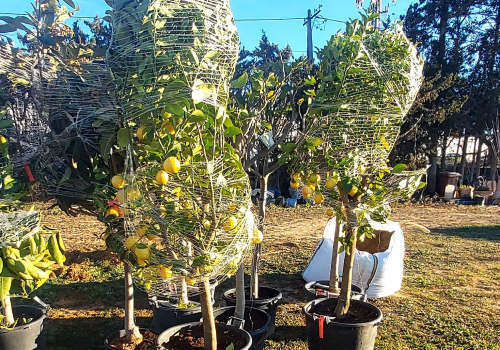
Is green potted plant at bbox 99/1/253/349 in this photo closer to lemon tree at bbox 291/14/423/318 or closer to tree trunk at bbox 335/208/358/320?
lemon tree at bbox 291/14/423/318

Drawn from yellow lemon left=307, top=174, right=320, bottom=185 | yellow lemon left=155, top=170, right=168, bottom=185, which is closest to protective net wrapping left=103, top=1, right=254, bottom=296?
yellow lemon left=155, top=170, right=168, bottom=185

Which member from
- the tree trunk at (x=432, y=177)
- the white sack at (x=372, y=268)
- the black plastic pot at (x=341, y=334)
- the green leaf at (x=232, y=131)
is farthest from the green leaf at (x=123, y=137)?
the tree trunk at (x=432, y=177)

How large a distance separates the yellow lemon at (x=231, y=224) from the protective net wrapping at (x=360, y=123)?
3.06 feet

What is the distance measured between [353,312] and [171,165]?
2004 mm

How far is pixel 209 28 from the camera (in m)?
1.50

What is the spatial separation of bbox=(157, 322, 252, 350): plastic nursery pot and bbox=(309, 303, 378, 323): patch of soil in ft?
2.71

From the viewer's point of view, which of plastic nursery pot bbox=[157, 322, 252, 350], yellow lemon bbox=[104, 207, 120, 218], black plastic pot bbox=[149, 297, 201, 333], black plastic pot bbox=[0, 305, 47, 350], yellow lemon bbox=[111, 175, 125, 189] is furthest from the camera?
black plastic pot bbox=[149, 297, 201, 333]

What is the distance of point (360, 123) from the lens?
8.24ft

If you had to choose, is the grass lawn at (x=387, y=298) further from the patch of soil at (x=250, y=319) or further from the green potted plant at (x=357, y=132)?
the green potted plant at (x=357, y=132)

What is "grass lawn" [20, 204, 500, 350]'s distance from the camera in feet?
9.87

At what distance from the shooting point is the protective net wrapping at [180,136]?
1.46m

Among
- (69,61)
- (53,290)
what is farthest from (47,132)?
(53,290)

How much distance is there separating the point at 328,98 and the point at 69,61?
4.94 feet

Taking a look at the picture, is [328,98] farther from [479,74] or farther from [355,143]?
[479,74]
